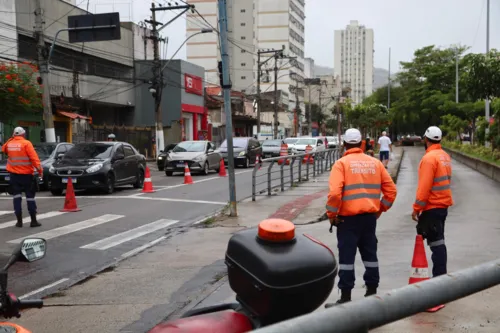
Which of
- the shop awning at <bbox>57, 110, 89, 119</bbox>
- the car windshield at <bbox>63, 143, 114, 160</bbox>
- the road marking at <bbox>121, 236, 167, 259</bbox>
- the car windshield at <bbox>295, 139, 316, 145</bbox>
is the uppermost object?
the shop awning at <bbox>57, 110, 89, 119</bbox>

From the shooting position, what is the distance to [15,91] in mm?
20016

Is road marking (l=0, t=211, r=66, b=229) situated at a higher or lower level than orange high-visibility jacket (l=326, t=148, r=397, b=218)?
lower

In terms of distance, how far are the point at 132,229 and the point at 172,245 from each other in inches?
69.7

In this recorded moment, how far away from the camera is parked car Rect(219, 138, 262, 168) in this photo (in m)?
29.0

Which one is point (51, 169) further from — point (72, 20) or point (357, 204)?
point (357, 204)

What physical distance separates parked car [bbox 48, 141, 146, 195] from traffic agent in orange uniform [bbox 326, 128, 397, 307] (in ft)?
39.7

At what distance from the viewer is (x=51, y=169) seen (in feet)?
54.1

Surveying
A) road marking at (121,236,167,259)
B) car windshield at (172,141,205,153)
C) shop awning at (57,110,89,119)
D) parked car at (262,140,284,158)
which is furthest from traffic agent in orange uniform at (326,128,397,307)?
parked car at (262,140,284,158)

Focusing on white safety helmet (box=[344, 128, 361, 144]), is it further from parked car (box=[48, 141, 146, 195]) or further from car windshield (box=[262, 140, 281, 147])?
car windshield (box=[262, 140, 281, 147])

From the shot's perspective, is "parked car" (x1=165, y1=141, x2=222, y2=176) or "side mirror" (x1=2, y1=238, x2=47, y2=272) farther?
"parked car" (x1=165, y1=141, x2=222, y2=176)

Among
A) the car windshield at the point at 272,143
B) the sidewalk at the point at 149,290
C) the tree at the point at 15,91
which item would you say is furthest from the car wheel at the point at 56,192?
the car windshield at the point at 272,143

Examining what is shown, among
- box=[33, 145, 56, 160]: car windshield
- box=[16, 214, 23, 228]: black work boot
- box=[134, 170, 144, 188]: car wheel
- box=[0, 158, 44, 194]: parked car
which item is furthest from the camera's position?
box=[33, 145, 56, 160]: car windshield

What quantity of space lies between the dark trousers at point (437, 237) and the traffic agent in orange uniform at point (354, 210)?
78 centimetres

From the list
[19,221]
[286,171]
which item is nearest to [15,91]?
[286,171]
